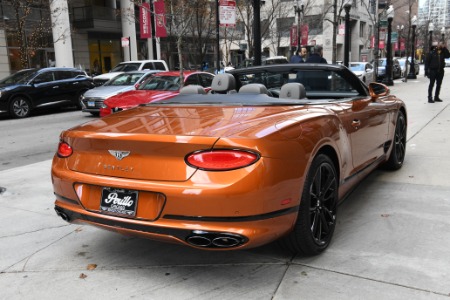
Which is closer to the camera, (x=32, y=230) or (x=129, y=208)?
(x=129, y=208)

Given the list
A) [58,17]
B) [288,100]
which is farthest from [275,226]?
[58,17]

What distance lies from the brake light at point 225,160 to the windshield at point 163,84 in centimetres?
953

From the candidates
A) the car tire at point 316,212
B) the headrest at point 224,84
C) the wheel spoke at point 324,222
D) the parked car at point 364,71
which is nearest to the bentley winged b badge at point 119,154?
the car tire at point 316,212

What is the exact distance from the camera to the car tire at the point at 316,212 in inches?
122

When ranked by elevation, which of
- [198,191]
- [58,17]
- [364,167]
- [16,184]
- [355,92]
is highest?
[58,17]

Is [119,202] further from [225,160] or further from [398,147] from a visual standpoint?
[398,147]

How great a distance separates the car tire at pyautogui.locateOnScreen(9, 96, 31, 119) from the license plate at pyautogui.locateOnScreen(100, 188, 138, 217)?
41.3ft

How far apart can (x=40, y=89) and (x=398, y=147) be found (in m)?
12.6

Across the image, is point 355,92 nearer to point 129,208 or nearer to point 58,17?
point 129,208

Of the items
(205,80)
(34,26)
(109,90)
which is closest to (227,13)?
(205,80)

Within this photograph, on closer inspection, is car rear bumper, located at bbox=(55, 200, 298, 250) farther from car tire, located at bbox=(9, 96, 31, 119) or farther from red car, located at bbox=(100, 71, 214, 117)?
car tire, located at bbox=(9, 96, 31, 119)

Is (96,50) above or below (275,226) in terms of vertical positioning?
above

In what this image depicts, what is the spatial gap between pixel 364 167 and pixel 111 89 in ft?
36.3

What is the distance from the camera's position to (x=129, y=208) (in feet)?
9.43
